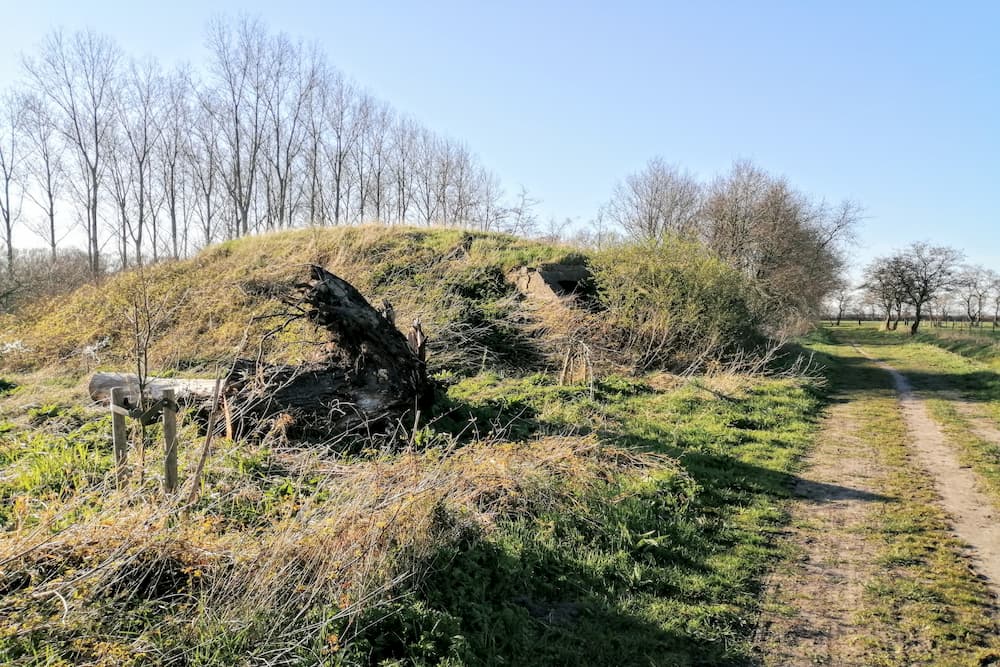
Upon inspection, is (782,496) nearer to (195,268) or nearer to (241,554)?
(241,554)

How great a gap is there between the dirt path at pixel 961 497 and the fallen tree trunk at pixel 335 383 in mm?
5784

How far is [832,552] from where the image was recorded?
504 centimetres

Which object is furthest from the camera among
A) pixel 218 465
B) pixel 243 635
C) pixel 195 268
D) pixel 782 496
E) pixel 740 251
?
pixel 740 251

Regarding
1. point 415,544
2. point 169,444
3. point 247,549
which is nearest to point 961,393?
point 415,544

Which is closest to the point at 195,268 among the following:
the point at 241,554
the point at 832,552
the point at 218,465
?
the point at 218,465

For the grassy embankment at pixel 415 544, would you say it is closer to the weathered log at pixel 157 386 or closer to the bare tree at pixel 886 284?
the weathered log at pixel 157 386

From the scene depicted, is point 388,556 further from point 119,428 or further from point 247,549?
point 119,428

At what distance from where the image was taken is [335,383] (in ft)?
25.0

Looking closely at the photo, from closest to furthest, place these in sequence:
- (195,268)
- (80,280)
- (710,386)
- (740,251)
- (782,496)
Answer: (782,496)
(710,386)
(195,268)
(80,280)
(740,251)

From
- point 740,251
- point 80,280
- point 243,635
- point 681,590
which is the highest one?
point 740,251

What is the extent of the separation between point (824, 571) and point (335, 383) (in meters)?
5.67

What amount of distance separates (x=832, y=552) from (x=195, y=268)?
2093cm

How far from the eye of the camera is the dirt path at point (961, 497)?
491cm

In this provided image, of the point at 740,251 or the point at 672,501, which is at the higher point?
the point at 740,251
